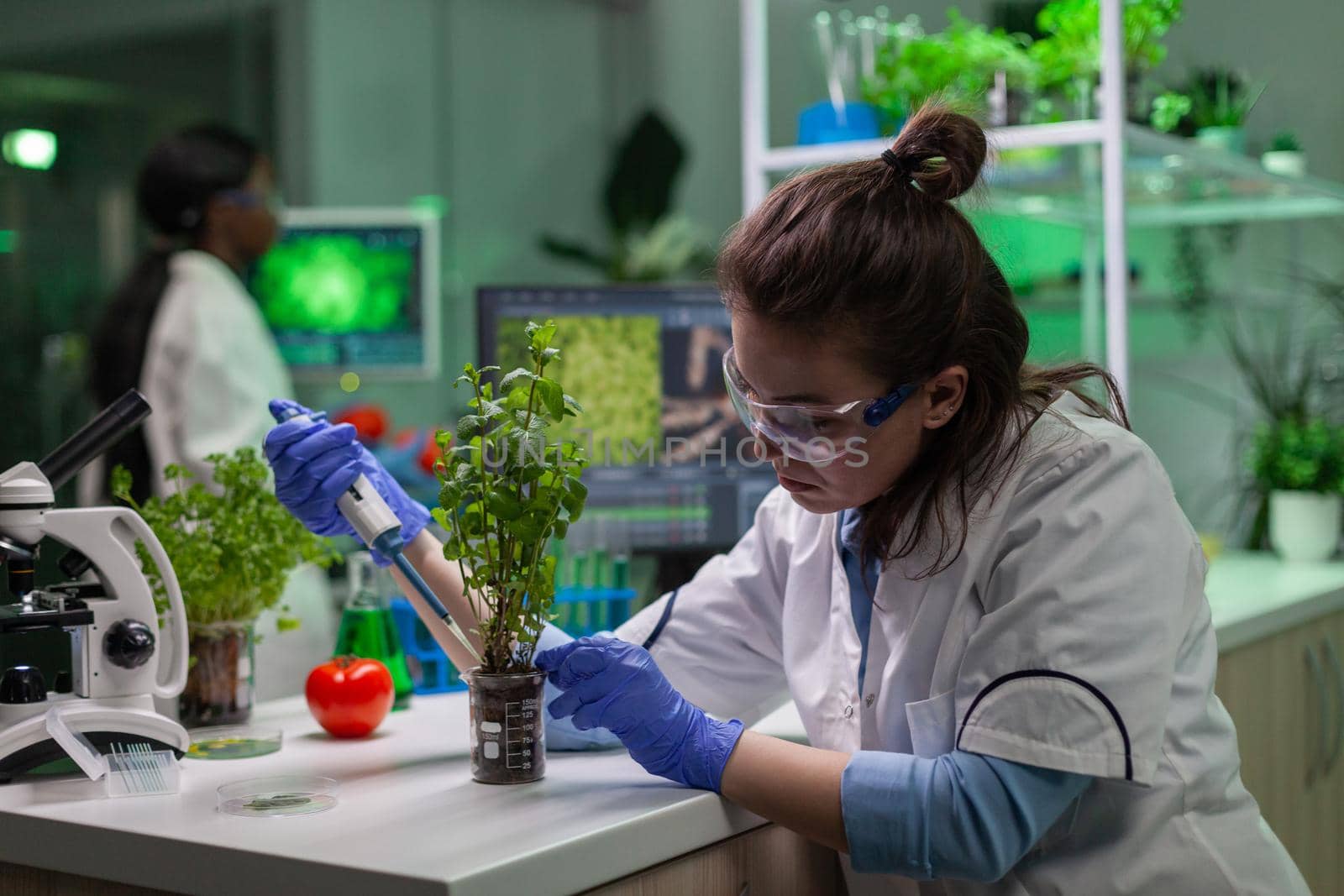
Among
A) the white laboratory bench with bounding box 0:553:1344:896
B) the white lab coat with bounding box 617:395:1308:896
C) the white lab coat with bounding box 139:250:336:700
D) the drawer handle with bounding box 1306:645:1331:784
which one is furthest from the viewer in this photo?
the white lab coat with bounding box 139:250:336:700

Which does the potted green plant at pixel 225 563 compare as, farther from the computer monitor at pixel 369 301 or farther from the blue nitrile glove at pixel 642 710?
the computer monitor at pixel 369 301

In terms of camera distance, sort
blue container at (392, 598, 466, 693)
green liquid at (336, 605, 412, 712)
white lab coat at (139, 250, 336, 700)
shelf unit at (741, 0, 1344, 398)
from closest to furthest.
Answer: green liquid at (336, 605, 412, 712) → blue container at (392, 598, 466, 693) → shelf unit at (741, 0, 1344, 398) → white lab coat at (139, 250, 336, 700)

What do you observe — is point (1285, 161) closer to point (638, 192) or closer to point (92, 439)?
point (92, 439)

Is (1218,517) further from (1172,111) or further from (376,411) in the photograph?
(376,411)

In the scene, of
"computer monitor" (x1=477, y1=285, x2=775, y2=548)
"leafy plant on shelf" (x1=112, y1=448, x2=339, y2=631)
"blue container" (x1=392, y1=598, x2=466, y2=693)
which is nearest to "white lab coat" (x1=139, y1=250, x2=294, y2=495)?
"computer monitor" (x1=477, y1=285, x2=775, y2=548)

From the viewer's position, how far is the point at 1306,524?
307 centimetres

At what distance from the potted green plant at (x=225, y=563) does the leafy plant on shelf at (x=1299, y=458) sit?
2414 mm

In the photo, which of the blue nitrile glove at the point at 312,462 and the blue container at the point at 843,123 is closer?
the blue nitrile glove at the point at 312,462

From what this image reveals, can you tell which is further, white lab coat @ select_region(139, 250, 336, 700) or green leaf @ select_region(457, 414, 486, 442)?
white lab coat @ select_region(139, 250, 336, 700)

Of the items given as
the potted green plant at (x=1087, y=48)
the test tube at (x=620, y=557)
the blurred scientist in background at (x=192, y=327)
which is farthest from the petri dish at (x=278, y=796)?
the potted green plant at (x=1087, y=48)

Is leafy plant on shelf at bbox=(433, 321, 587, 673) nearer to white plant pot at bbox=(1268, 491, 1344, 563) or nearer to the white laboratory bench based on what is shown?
the white laboratory bench

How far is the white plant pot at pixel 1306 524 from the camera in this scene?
121 inches

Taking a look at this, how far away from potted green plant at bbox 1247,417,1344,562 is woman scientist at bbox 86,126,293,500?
2.26 m

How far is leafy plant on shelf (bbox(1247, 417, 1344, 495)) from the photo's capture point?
310 centimetres
